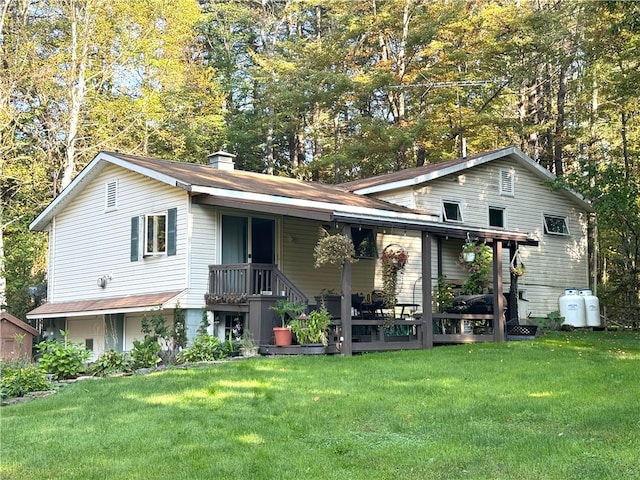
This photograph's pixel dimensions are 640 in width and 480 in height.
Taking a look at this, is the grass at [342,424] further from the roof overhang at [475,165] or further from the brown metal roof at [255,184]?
the roof overhang at [475,165]

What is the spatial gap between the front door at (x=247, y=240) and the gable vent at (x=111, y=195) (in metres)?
3.78

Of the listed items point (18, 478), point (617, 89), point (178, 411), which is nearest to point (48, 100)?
point (617, 89)

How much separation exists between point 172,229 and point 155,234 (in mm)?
880

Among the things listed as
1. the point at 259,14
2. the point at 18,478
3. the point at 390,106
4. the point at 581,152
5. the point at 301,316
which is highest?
the point at 259,14

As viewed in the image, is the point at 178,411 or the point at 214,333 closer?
the point at 178,411

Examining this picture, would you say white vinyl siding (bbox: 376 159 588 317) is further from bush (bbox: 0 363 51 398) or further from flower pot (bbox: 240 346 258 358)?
bush (bbox: 0 363 51 398)

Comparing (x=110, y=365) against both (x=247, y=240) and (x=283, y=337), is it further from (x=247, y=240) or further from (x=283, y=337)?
(x=247, y=240)

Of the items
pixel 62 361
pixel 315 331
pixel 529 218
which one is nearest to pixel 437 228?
pixel 315 331

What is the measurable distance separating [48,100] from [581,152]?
20363mm

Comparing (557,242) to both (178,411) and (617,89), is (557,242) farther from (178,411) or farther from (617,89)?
(178,411)

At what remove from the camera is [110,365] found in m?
12.0

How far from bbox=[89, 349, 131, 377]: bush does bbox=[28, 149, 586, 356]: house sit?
2.81 m

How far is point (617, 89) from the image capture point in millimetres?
21266

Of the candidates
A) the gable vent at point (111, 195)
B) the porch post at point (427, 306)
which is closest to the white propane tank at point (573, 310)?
the porch post at point (427, 306)
